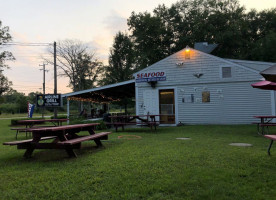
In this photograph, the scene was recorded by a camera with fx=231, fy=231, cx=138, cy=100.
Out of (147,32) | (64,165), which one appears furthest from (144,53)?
(64,165)

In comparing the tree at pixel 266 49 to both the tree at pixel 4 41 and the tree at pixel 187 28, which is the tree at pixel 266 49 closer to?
the tree at pixel 187 28

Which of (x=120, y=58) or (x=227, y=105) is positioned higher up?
(x=120, y=58)

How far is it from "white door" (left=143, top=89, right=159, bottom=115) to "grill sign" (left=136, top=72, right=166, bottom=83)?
0.65 m

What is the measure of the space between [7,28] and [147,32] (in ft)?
53.5

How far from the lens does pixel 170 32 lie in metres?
27.4

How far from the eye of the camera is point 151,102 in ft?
43.0

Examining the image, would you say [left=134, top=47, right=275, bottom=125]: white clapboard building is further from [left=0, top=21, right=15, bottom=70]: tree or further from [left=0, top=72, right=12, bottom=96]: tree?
[left=0, top=72, right=12, bottom=96]: tree

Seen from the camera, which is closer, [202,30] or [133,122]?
[133,122]

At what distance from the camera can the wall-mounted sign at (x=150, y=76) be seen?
12.9 meters

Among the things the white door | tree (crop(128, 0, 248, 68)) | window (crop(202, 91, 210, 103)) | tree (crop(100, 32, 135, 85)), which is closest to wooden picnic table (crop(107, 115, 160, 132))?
the white door

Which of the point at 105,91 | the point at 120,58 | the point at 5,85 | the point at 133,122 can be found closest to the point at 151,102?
the point at 133,122

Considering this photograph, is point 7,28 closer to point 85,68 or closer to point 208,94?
point 85,68

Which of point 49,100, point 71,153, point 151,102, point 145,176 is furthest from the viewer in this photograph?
point 49,100

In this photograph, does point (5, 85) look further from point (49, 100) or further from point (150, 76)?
point (150, 76)
